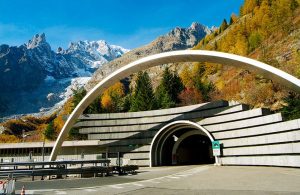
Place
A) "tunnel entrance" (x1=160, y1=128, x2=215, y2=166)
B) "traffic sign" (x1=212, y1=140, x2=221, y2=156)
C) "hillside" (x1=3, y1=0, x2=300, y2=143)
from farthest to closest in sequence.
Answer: "hillside" (x1=3, y1=0, x2=300, y2=143)
"tunnel entrance" (x1=160, y1=128, x2=215, y2=166)
"traffic sign" (x1=212, y1=140, x2=221, y2=156)

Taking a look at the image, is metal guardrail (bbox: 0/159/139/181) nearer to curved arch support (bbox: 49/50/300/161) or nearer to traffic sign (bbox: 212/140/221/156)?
traffic sign (bbox: 212/140/221/156)

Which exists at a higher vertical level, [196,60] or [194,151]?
[196,60]

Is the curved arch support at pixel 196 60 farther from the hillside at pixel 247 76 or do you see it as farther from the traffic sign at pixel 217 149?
the traffic sign at pixel 217 149

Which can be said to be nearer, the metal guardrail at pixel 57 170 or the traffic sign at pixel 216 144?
the metal guardrail at pixel 57 170

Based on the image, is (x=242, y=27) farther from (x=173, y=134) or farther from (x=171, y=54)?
(x=171, y=54)

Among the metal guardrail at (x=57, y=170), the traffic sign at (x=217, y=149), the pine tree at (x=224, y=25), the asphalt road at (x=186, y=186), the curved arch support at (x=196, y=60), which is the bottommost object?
the asphalt road at (x=186, y=186)

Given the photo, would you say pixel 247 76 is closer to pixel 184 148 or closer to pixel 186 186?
pixel 184 148

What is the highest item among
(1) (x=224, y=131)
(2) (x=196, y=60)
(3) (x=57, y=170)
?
(2) (x=196, y=60)

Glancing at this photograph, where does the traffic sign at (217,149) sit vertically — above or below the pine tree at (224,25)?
below

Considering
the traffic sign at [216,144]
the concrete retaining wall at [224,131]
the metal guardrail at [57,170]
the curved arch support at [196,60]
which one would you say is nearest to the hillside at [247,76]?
the concrete retaining wall at [224,131]

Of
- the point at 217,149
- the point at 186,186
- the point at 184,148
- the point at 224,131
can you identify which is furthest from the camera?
the point at 184,148

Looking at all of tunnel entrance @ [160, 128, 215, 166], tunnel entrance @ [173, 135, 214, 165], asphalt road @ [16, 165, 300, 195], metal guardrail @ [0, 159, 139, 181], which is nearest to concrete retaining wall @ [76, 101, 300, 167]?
tunnel entrance @ [160, 128, 215, 166]

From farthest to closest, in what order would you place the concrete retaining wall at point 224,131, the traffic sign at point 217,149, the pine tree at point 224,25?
1. the pine tree at point 224,25
2. the traffic sign at point 217,149
3. the concrete retaining wall at point 224,131

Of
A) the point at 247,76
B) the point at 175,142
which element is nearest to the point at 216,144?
the point at 175,142
